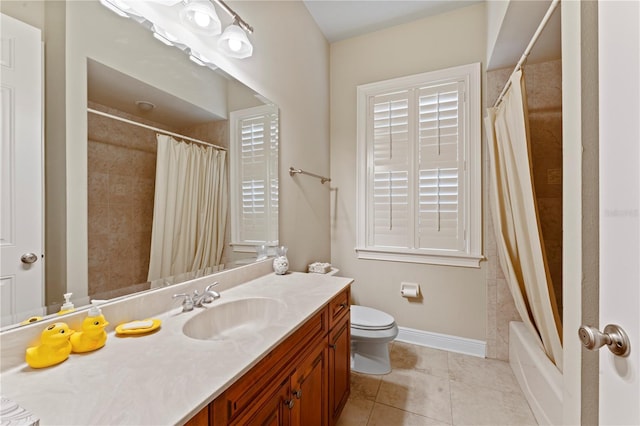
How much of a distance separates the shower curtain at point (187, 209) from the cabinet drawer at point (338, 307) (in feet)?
2.06

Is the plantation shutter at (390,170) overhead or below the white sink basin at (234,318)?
overhead

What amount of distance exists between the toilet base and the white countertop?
1.31 m

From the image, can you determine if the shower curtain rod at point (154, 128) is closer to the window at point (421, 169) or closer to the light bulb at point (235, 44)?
the light bulb at point (235, 44)

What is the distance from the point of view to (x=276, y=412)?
2.78 feet

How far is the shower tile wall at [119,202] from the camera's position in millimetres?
887

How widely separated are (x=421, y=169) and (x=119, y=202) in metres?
2.14

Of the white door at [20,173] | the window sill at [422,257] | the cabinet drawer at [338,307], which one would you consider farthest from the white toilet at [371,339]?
the white door at [20,173]

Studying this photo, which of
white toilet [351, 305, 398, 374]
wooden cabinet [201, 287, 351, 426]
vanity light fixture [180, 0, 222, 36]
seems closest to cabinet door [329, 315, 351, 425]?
wooden cabinet [201, 287, 351, 426]

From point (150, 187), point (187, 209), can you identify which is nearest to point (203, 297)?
point (187, 209)

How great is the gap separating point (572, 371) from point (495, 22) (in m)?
2.08

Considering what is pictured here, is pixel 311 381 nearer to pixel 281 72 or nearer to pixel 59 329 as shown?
pixel 59 329

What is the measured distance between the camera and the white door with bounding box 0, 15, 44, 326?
2.26 ft

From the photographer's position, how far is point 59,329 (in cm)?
72

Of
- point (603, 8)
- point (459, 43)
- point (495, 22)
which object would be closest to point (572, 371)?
point (603, 8)
